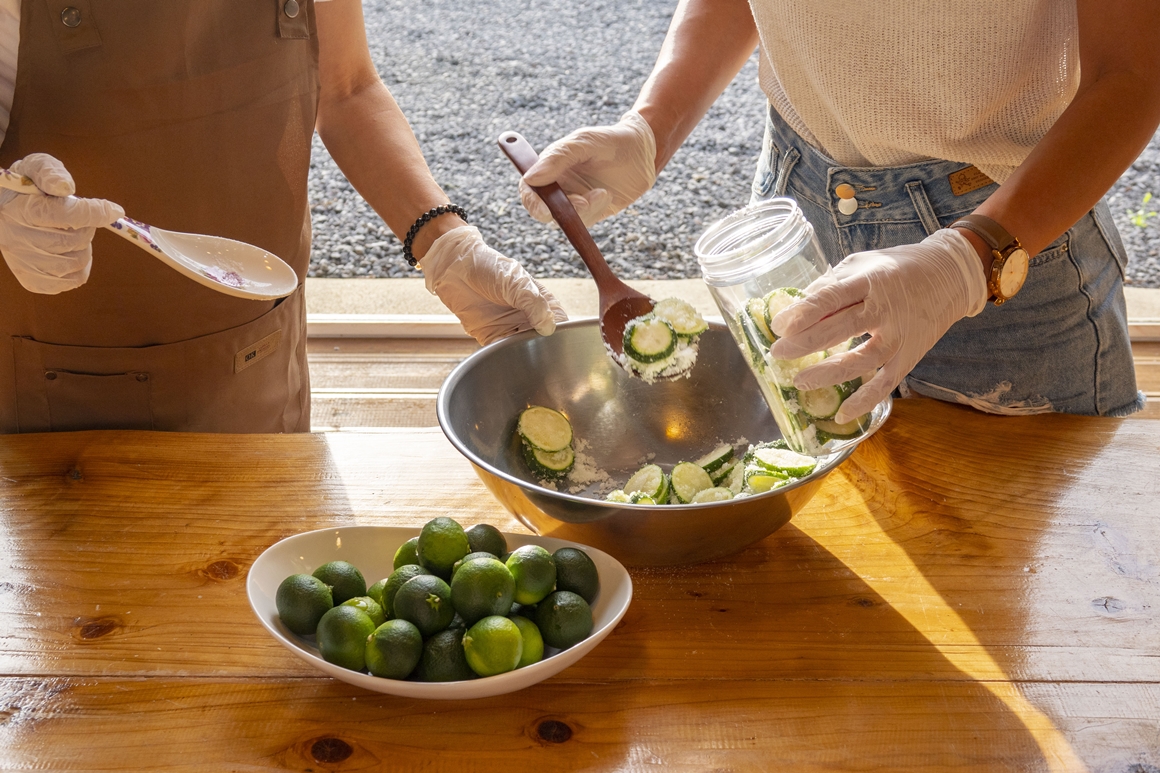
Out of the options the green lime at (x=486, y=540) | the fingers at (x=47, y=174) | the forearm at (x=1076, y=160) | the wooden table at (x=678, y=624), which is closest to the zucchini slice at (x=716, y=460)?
the wooden table at (x=678, y=624)

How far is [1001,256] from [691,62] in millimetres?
713

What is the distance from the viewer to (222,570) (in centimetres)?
114

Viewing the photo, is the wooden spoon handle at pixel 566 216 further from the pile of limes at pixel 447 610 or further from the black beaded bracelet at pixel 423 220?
the pile of limes at pixel 447 610

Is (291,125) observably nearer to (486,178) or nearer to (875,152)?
(875,152)

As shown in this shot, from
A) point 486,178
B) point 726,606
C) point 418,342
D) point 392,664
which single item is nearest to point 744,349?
point 726,606

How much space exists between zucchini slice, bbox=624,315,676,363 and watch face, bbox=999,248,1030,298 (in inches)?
17.0

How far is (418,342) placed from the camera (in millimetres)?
2998

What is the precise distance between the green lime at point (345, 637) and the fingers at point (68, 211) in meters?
0.57

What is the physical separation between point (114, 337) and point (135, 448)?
21cm

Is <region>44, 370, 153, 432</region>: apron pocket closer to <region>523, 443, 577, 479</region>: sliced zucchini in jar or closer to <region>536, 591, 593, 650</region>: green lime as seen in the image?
<region>523, 443, 577, 479</region>: sliced zucchini in jar

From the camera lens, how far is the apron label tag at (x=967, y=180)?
1.44 metres

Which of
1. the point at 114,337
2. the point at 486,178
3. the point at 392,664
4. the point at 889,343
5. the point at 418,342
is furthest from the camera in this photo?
Result: the point at 486,178

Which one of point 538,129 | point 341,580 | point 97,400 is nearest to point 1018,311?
point 341,580

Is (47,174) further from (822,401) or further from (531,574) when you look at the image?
(822,401)
